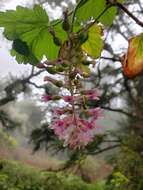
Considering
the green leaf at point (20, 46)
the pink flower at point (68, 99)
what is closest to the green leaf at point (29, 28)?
the green leaf at point (20, 46)

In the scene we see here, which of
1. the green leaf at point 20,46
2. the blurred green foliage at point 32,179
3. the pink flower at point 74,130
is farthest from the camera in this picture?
the blurred green foliage at point 32,179

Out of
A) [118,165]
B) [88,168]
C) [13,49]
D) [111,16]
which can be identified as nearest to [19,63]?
[13,49]

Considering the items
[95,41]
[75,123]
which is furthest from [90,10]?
[75,123]

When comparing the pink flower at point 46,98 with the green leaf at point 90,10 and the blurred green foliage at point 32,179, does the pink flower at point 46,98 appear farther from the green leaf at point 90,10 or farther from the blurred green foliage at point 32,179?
the blurred green foliage at point 32,179

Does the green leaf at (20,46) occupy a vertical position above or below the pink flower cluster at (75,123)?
above

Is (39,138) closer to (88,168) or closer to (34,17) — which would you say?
(88,168)

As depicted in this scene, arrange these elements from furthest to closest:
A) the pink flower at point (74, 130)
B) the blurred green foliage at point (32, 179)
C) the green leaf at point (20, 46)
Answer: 1. the blurred green foliage at point (32, 179)
2. the green leaf at point (20, 46)
3. the pink flower at point (74, 130)

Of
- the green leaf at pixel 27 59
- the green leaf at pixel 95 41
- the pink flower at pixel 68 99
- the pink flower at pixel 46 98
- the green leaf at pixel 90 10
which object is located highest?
the green leaf at pixel 90 10
